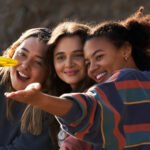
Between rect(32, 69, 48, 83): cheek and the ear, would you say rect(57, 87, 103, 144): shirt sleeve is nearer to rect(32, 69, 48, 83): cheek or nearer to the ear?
the ear

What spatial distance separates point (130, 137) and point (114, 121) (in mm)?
96

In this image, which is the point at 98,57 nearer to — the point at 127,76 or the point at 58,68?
the point at 127,76

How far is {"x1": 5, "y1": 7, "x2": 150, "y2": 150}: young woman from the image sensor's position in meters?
1.45

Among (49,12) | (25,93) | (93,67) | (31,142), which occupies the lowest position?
(31,142)

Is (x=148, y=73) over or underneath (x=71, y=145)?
over

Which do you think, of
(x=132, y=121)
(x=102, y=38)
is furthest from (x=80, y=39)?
(x=132, y=121)

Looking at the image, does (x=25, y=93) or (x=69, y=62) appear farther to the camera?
(x=69, y=62)

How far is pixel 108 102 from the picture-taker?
1567 mm

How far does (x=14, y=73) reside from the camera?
243 centimetres

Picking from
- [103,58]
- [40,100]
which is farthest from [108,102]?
[103,58]

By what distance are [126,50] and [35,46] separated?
56cm

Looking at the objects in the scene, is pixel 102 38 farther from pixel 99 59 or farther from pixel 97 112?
pixel 97 112

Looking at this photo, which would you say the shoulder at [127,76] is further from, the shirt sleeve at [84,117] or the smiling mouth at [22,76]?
the smiling mouth at [22,76]

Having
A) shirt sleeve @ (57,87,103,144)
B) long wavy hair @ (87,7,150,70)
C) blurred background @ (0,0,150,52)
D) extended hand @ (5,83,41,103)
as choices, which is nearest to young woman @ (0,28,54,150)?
long wavy hair @ (87,7,150,70)
